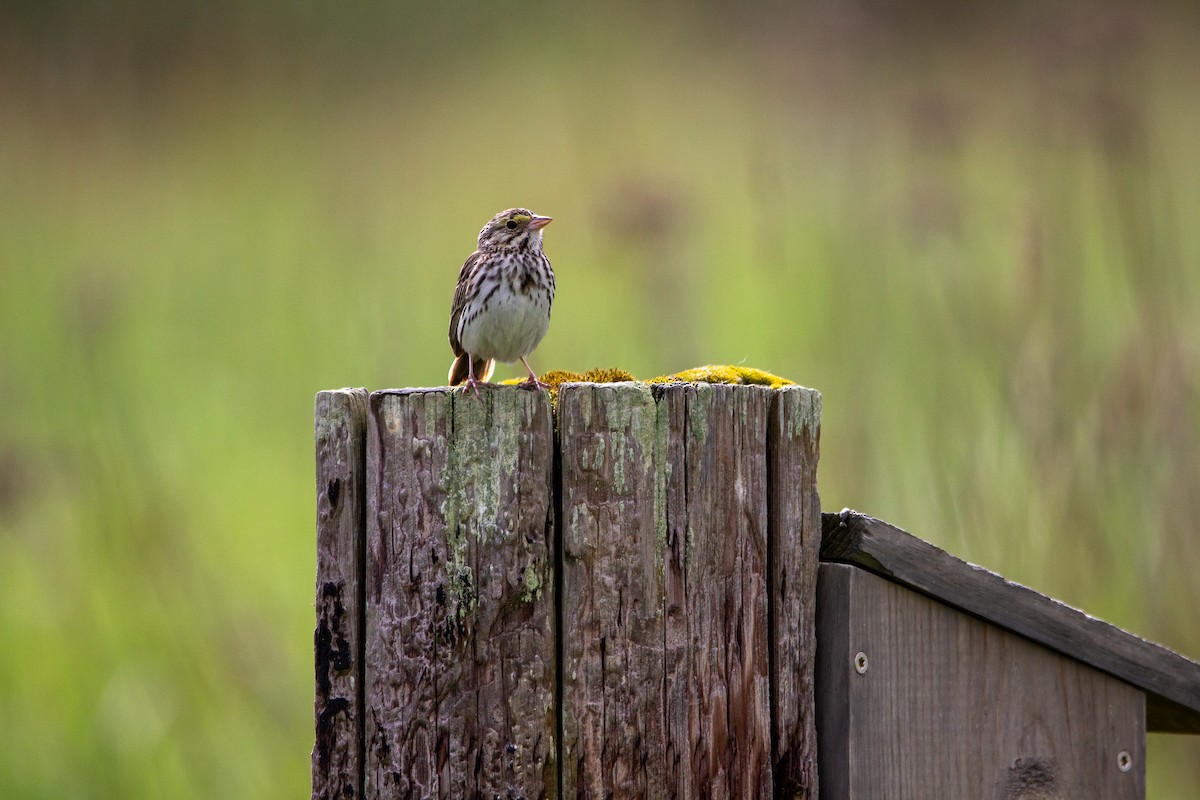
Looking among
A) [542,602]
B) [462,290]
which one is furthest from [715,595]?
[462,290]

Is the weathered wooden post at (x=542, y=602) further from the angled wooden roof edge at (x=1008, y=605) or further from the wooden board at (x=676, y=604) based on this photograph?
the angled wooden roof edge at (x=1008, y=605)

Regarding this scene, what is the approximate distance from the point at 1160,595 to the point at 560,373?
2.37 m

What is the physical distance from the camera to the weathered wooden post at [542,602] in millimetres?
1958

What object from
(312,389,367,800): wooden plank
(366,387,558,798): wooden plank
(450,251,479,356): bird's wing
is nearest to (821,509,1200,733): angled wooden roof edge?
(366,387,558,798): wooden plank

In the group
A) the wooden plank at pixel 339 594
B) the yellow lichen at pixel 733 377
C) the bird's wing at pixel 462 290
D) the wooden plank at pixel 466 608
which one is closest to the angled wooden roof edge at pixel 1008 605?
the yellow lichen at pixel 733 377

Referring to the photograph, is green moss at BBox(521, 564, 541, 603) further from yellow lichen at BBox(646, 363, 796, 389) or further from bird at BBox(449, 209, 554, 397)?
bird at BBox(449, 209, 554, 397)

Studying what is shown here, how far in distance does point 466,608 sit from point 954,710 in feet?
3.16

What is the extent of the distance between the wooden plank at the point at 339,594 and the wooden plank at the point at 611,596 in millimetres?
350

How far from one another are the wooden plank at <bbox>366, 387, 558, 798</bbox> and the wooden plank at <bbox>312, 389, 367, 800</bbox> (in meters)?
0.03

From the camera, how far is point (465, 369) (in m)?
3.67

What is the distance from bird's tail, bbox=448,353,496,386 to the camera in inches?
142

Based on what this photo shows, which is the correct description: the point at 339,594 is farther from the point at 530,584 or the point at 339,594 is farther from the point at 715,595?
the point at 715,595

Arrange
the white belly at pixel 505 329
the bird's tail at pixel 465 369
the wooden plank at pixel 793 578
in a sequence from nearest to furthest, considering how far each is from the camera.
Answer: the wooden plank at pixel 793 578
the white belly at pixel 505 329
the bird's tail at pixel 465 369

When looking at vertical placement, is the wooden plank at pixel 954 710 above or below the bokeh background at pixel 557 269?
below
